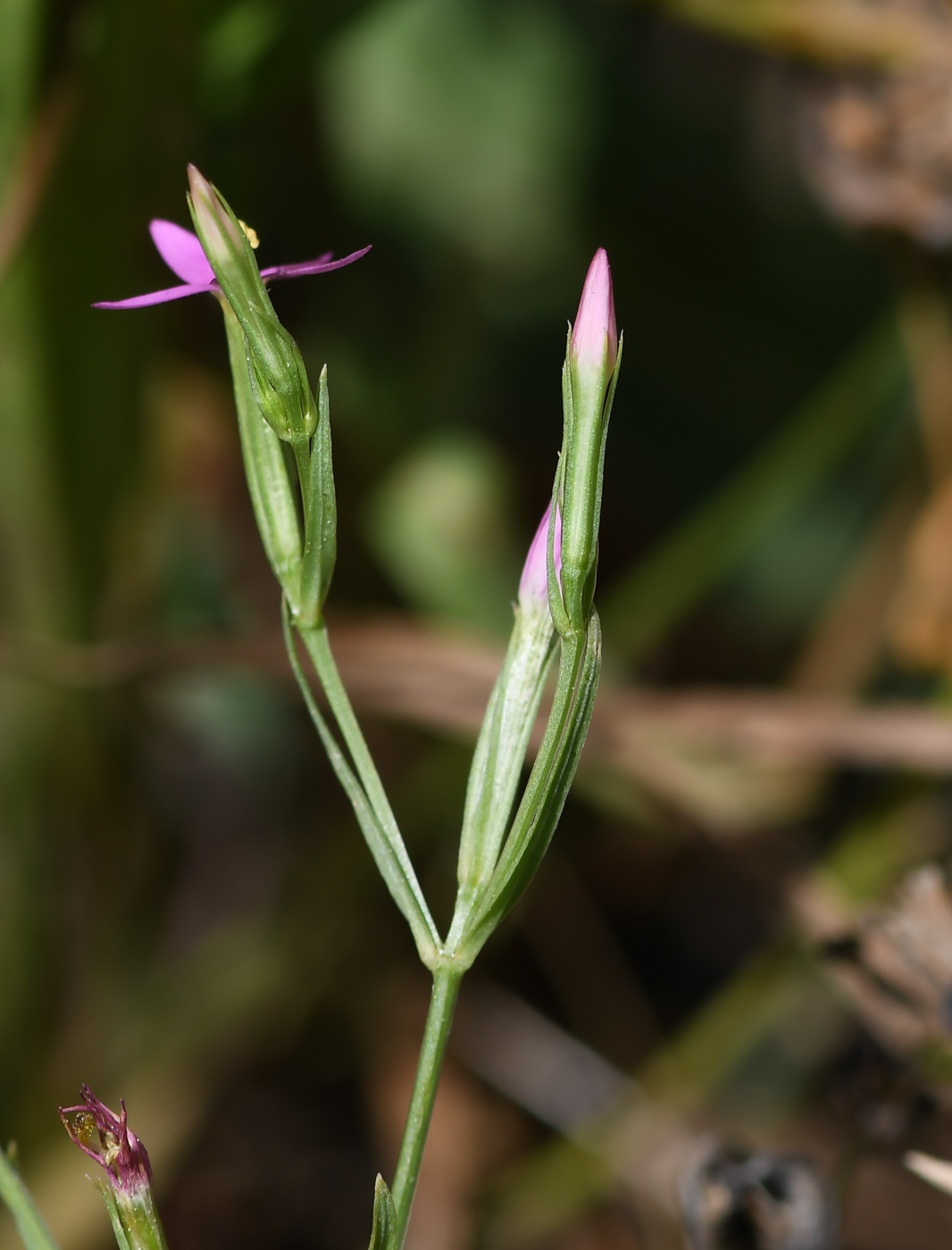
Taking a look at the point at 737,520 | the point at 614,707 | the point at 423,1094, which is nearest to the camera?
the point at 423,1094

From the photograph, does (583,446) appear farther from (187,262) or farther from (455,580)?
(455,580)

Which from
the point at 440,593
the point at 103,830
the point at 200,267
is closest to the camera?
the point at 200,267

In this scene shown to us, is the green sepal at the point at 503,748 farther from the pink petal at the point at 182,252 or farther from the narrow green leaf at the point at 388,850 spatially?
the pink petal at the point at 182,252

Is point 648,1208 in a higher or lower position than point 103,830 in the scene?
lower

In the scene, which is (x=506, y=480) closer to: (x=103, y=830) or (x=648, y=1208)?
(x=103, y=830)

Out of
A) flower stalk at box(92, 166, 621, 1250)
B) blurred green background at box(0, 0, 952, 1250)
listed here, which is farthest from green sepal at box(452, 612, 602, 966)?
blurred green background at box(0, 0, 952, 1250)

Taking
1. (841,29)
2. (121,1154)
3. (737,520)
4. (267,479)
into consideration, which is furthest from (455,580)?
(121,1154)

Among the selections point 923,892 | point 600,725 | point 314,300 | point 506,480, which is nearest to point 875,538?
point 506,480
